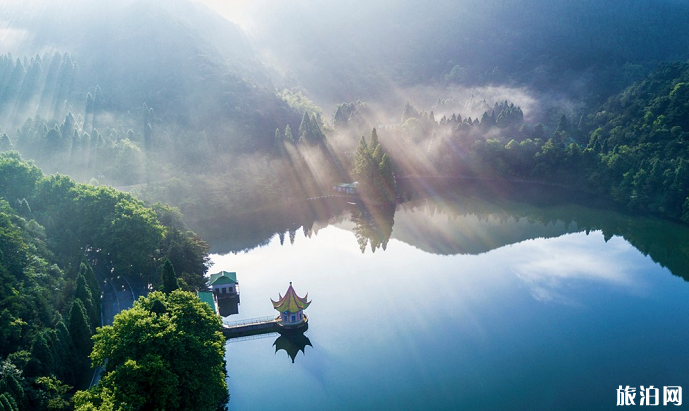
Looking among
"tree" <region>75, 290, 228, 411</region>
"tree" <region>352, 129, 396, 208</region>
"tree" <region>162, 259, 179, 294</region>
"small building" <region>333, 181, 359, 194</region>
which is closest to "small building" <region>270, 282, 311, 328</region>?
"tree" <region>162, 259, 179, 294</region>

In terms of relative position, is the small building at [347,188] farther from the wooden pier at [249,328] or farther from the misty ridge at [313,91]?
the wooden pier at [249,328]

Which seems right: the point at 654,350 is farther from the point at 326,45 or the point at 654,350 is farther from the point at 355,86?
the point at 326,45

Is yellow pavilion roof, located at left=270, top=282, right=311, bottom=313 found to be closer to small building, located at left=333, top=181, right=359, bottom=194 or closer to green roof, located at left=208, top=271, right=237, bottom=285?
green roof, located at left=208, top=271, right=237, bottom=285

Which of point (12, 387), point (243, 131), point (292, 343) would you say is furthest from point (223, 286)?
point (243, 131)

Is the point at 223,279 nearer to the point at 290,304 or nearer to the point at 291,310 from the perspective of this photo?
the point at 290,304

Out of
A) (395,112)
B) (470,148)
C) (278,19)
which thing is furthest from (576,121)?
(278,19)

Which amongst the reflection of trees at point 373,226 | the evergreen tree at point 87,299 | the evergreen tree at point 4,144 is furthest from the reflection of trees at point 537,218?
the evergreen tree at point 4,144
